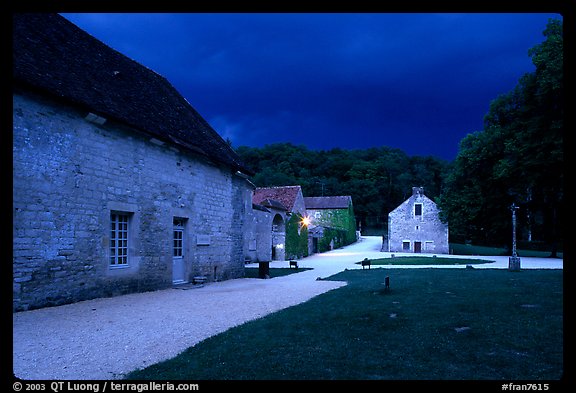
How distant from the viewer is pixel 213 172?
49.8 ft

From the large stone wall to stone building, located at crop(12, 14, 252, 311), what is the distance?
0.03 meters

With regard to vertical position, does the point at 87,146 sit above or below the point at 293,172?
below

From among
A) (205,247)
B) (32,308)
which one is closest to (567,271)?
(32,308)

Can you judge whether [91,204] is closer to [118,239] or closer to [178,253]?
[118,239]

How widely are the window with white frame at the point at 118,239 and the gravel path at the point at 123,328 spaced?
1.15 metres

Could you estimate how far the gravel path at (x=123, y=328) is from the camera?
4.71 metres

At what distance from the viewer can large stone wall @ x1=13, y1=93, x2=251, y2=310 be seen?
8078 mm

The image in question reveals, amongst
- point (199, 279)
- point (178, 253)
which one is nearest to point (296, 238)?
point (199, 279)

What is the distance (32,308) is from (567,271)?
9637 millimetres

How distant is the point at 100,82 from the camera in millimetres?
11375

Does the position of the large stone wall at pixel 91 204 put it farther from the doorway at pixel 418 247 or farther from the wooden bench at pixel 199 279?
the doorway at pixel 418 247

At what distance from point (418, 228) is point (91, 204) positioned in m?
34.9
